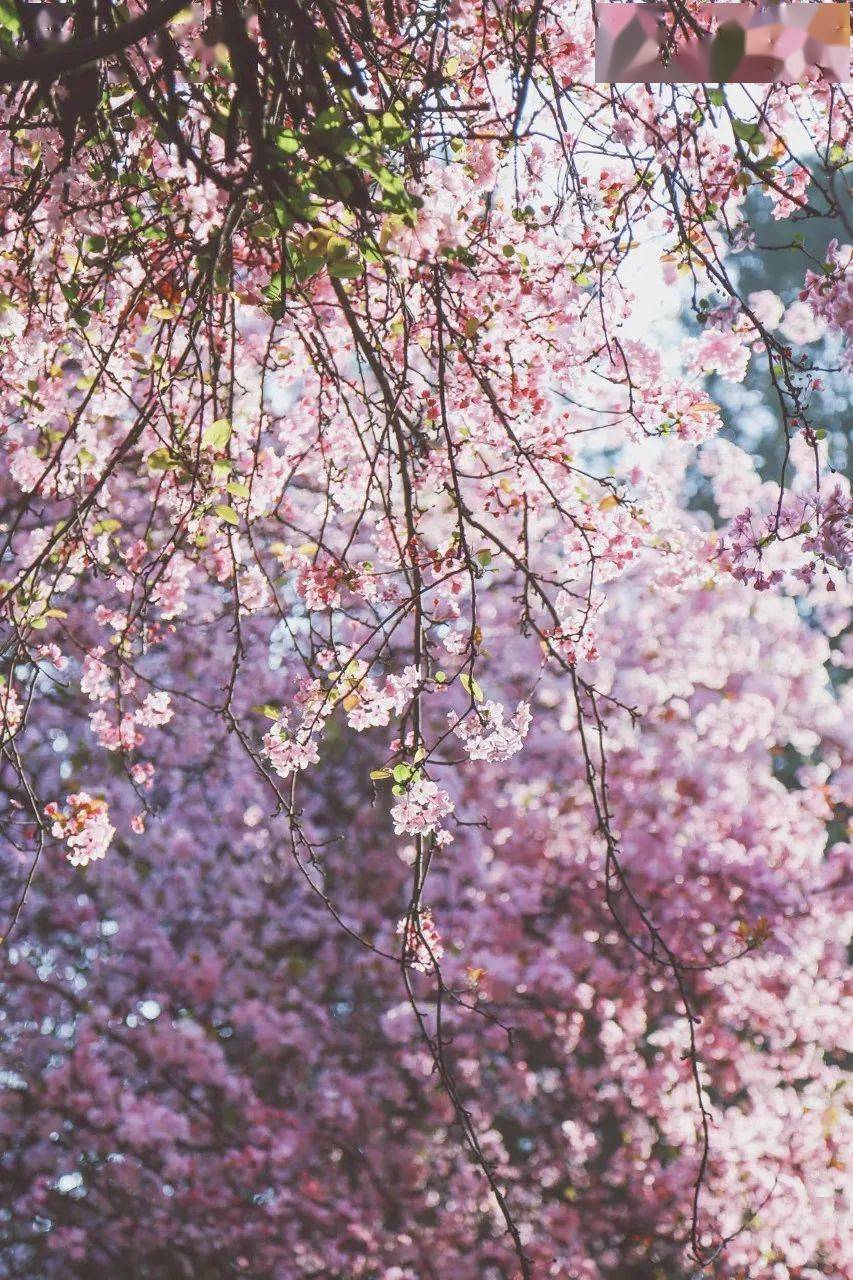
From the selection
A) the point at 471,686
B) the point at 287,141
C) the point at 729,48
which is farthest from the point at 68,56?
the point at 471,686

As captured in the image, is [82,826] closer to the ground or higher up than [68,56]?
higher up

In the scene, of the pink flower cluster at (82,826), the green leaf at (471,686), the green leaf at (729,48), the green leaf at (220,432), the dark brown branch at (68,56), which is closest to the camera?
the dark brown branch at (68,56)

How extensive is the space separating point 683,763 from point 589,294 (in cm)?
567

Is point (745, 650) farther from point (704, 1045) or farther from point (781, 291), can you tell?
point (781, 291)

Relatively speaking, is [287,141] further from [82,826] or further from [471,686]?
[82,826]

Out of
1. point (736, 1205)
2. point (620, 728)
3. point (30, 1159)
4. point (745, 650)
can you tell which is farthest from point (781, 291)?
point (30, 1159)

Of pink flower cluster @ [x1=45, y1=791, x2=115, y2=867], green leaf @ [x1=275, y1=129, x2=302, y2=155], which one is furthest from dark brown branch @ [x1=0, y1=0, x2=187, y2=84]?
pink flower cluster @ [x1=45, y1=791, x2=115, y2=867]

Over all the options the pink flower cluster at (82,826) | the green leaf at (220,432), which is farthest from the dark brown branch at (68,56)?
the pink flower cluster at (82,826)

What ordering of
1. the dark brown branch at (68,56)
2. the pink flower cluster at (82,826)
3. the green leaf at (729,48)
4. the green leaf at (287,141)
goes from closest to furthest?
the dark brown branch at (68,56)
the green leaf at (729,48)
the green leaf at (287,141)
the pink flower cluster at (82,826)

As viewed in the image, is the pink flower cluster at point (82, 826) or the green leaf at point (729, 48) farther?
the pink flower cluster at point (82, 826)

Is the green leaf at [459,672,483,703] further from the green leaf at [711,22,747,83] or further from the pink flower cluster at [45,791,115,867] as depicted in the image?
the pink flower cluster at [45,791,115,867]

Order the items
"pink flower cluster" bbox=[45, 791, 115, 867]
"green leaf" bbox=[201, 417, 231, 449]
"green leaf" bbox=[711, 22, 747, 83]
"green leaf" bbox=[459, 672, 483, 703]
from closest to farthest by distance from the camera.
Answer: "green leaf" bbox=[711, 22, 747, 83] → "green leaf" bbox=[201, 417, 231, 449] → "green leaf" bbox=[459, 672, 483, 703] → "pink flower cluster" bbox=[45, 791, 115, 867]

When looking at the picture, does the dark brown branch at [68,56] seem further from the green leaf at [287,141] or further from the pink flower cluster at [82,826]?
the pink flower cluster at [82,826]

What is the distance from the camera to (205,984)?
755 cm
